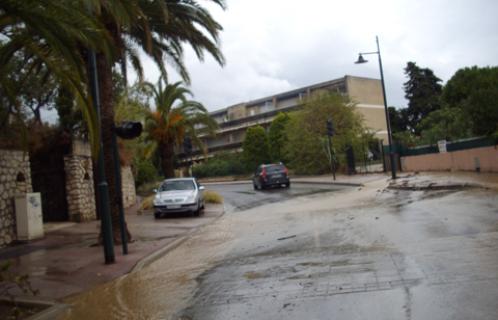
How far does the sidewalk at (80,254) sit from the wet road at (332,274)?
47 centimetres

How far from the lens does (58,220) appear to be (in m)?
19.2

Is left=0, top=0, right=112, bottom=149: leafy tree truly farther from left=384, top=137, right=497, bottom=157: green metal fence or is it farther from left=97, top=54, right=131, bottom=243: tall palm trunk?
left=384, top=137, right=497, bottom=157: green metal fence

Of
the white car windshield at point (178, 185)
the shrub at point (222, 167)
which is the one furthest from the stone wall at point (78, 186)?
the shrub at point (222, 167)

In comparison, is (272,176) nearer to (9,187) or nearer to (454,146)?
(454,146)

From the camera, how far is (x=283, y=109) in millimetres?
79000

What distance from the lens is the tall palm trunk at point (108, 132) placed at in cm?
1251

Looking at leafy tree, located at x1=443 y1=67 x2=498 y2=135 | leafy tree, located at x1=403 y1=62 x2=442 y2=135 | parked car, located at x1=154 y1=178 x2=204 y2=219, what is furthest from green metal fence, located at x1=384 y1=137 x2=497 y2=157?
leafy tree, located at x1=403 y1=62 x2=442 y2=135

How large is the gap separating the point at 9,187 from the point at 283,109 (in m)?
66.2

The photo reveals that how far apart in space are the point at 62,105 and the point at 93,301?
17.5m

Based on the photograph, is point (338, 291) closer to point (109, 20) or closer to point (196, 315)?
point (196, 315)

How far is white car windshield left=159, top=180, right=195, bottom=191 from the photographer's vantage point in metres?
20.8

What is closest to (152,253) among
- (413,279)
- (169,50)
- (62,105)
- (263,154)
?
(413,279)

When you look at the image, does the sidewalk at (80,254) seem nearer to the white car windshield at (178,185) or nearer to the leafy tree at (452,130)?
the white car windshield at (178,185)

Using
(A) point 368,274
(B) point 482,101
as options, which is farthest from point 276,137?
(A) point 368,274
